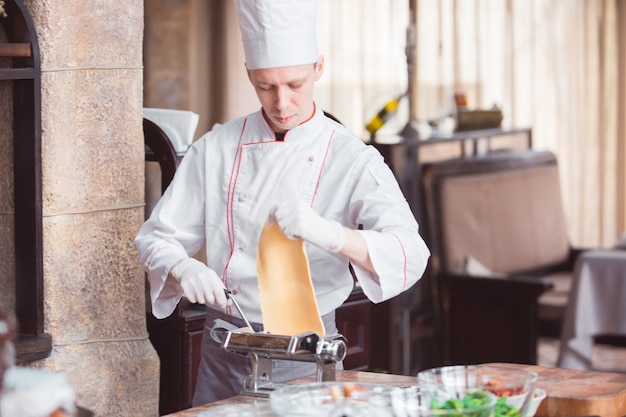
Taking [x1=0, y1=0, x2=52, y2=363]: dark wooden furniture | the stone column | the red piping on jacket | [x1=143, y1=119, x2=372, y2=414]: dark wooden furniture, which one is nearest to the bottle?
[x1=143, y1=119, x2=372, y2=414]: dark wooden furniture

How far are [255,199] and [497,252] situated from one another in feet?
11.5

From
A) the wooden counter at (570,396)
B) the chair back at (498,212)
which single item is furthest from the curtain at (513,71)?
the wooden counter at (570,396)

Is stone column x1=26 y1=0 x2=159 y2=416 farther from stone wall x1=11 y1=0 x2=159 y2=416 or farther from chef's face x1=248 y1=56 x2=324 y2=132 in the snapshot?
chef's face x1=248 y1=56 x2=324 y2=132

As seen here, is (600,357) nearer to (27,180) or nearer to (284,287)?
(27,180)

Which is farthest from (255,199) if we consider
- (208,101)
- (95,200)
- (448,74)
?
(448,74)

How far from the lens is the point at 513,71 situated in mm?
7504

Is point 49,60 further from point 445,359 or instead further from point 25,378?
point 445,359

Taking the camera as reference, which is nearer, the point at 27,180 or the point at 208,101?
the point at 27,180

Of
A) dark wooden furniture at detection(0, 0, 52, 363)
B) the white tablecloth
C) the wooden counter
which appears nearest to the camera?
the wooden counter

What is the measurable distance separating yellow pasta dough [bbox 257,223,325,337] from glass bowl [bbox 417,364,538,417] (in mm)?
320

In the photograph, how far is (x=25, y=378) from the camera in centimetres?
141

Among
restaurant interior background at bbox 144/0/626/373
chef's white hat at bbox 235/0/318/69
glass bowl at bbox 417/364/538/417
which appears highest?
restaurant interior background at bbox 144/0/626/373

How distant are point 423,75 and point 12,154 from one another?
4.61 m

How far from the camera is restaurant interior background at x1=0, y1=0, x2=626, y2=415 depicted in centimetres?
267
